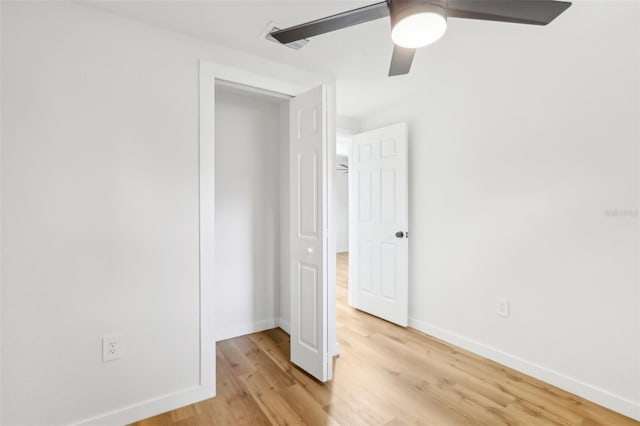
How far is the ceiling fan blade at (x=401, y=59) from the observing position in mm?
1418

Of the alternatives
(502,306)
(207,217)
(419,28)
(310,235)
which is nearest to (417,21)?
(419,28)

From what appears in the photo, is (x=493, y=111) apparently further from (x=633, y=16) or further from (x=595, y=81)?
(x=633, y=16)

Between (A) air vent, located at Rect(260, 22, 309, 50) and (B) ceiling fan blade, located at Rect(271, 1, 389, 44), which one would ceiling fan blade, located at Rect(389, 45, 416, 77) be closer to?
(B) ceiling fan blade, located at Rect(271, 1, 389, 44)

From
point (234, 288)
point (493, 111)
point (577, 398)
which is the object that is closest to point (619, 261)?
point (577, 398)

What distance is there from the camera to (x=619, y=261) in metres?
1.82

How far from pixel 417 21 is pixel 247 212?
7.90 ft

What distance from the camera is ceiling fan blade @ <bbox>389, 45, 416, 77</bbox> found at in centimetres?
142

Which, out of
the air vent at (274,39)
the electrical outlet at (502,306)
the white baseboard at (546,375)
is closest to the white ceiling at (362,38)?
the air vent at (274,39)

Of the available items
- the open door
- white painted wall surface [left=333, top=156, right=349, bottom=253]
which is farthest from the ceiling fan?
white painted wall surface [left=333, top=156, right=349, bottom=253]

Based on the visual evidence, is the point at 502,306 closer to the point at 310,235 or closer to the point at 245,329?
the point at 310,235

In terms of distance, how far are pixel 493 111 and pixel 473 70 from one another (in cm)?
39

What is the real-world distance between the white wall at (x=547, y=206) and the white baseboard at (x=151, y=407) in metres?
2.15

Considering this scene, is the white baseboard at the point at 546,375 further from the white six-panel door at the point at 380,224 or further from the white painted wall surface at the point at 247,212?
the white painted wall surface at the point at 247,212

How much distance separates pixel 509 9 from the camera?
45.1 inches
